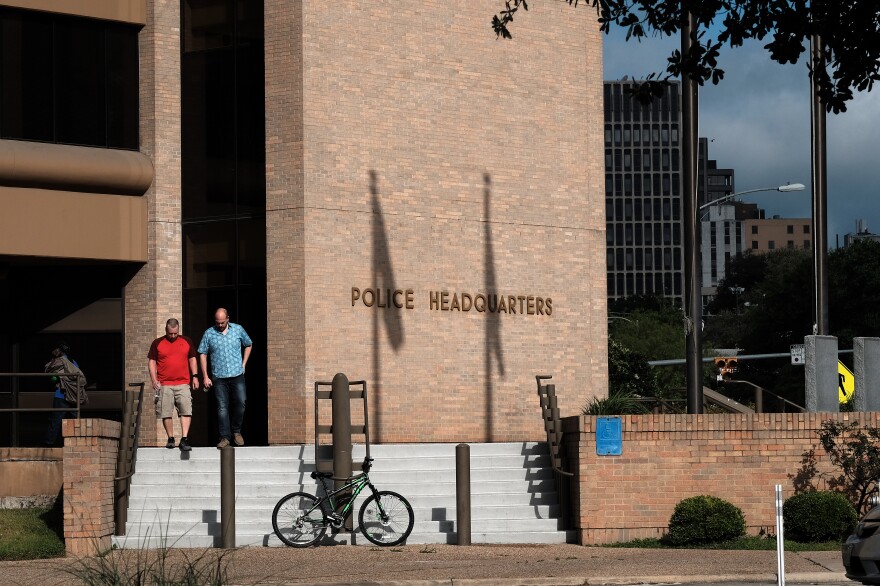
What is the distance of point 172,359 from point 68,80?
23.4ft

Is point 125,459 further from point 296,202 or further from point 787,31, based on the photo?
point 787,31

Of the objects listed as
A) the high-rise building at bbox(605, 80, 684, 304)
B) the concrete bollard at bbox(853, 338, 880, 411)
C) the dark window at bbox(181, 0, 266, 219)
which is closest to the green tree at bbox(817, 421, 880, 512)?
the concrete bollard at bbox(853, 338, 880, 411)

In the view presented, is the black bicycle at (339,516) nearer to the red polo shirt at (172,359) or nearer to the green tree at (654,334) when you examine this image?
the red polo shirt at (172,359)

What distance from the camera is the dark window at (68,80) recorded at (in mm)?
24016

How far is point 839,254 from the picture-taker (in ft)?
247

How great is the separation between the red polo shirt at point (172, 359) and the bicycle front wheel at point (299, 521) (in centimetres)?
329

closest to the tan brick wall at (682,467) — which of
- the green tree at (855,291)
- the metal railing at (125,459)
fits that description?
the metal railing at (125,459)

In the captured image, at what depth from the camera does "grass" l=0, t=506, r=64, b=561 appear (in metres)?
17.1

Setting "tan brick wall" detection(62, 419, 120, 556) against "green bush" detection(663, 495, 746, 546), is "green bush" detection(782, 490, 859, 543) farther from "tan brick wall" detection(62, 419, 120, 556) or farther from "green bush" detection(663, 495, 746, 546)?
"tan brick wall" detection(62, 419, 120, 556)

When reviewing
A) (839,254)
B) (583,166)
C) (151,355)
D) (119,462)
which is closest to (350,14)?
(583,166)

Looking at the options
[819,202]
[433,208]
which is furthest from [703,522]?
[433,208]

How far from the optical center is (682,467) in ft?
60.8

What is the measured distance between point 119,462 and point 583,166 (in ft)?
38.0

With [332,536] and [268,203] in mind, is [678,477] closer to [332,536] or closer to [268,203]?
[332,536]
